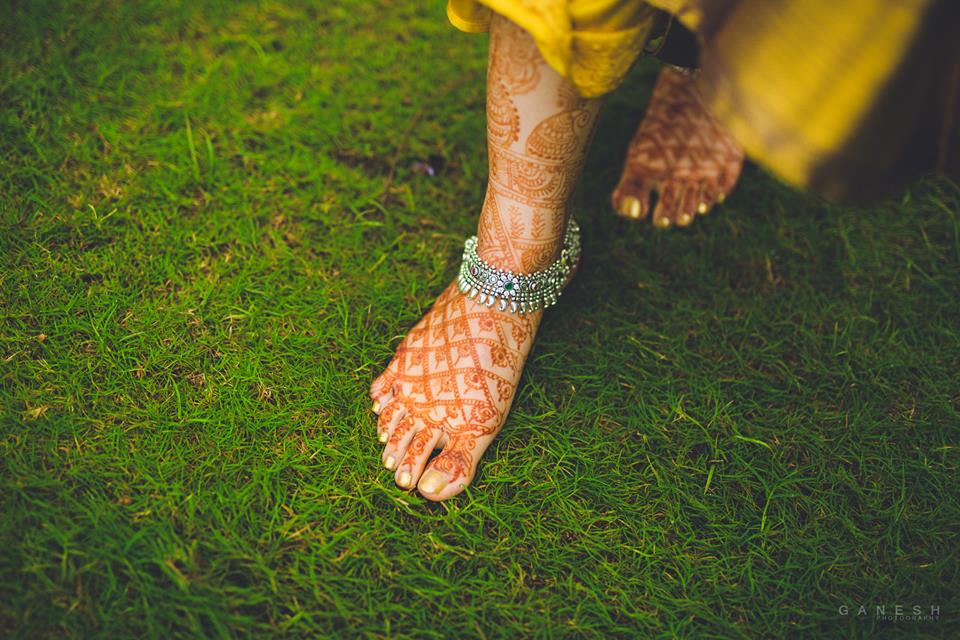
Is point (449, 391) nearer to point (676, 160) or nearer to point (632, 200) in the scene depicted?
point (632, 200)

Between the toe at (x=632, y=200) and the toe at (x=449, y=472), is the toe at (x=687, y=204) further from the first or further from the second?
the toe at (x=449, y=472)

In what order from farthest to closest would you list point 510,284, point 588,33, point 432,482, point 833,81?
point 510,284 → point 432,482 → point 588,33 → point 833,81

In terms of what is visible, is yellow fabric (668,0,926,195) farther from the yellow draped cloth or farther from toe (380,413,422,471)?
toe (380,413,422,471)

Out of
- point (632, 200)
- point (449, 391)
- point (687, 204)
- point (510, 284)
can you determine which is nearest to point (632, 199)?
point (632, 200)

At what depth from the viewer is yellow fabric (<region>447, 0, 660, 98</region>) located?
0.88 metres

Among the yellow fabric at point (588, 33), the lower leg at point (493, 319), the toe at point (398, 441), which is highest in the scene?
the yellow fabric at point (588, 33)

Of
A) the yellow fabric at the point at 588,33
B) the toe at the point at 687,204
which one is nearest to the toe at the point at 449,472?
the yellow fabric at the point at 588,33

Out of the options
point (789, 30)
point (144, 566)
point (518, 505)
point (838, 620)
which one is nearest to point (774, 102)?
point (789, 30)

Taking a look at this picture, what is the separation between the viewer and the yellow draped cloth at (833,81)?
763 mm

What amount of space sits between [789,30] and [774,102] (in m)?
0.08

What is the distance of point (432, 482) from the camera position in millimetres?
1244

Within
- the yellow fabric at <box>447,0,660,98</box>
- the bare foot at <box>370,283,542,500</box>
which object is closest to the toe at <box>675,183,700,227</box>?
the bare foot at <box>370,283,542,500</box>

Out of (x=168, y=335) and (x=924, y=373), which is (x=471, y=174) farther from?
(x=924, y=373)

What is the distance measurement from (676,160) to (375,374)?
0.96m
